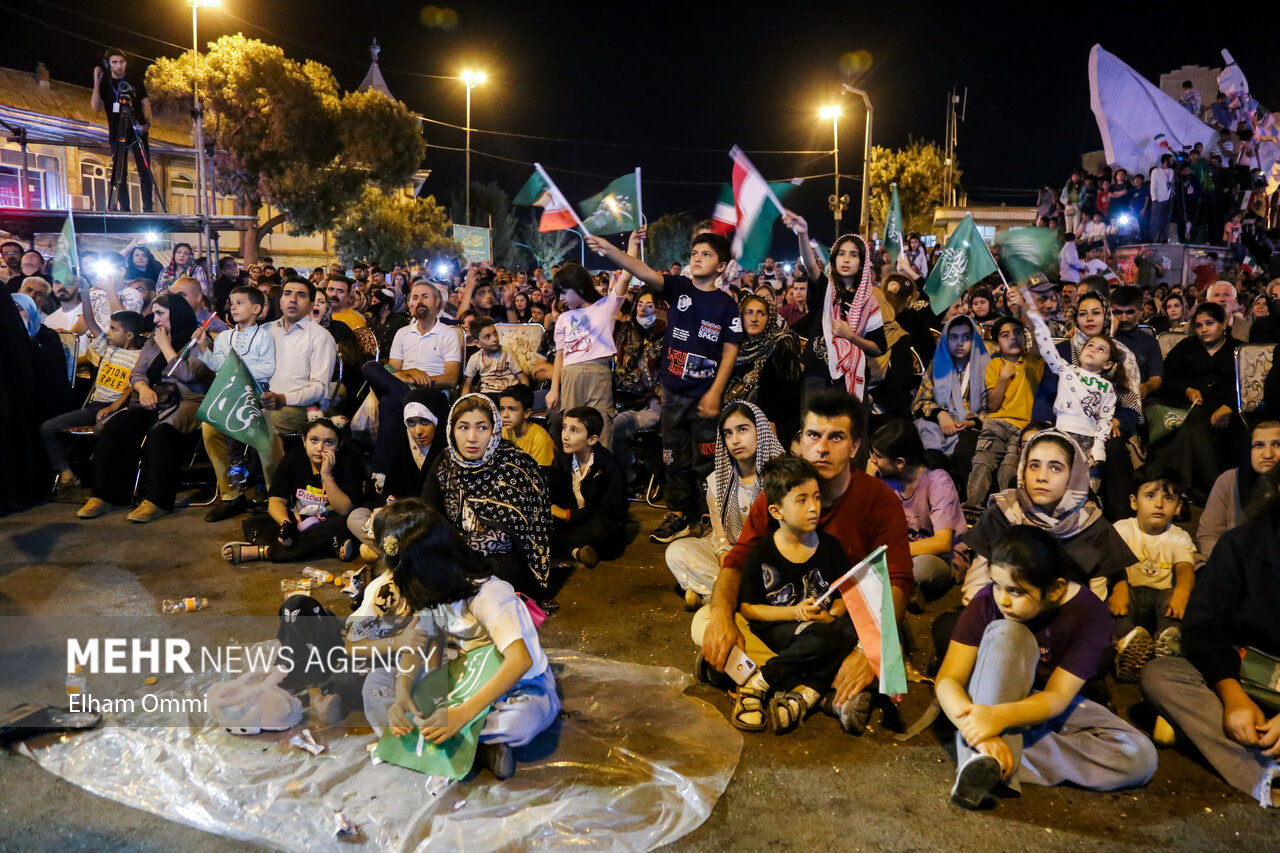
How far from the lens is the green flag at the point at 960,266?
301 inches

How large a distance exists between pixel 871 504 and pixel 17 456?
7129 millimetres

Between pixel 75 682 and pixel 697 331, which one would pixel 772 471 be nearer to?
pixel 697 331

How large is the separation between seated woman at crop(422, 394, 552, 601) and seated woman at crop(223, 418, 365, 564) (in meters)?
1.37

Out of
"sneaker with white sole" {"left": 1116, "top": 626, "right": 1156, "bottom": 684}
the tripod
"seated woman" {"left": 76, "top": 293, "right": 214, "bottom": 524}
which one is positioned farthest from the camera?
the tripod

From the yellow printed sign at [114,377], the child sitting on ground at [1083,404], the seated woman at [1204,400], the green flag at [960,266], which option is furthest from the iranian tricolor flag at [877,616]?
the yellow printed sign at [114,377]

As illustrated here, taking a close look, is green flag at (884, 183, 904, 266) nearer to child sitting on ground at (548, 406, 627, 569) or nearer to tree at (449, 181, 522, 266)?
child sitting on ground at (548, 406, 627, 569)

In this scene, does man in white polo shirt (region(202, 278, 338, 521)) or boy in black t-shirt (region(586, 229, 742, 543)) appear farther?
man in white polo shirt (region(202, 278, 338, 521))

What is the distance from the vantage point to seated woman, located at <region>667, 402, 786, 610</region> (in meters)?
5.22

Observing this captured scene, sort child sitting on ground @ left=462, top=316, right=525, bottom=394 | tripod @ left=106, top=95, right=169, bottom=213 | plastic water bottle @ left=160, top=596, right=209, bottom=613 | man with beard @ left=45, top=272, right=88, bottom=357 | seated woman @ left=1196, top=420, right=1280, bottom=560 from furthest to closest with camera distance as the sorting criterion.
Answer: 1. tripod @ left=106, top=95, right=169, bottom=213
2. man with beard @ left=45, top=272, right=88, bottom=357
3. child sitting on ground @ left=462, top=316, right=525, bottom=394
4. plastic water bottle @ left=160, top=596, right=209, bottom=613
5. seated woman @ left=1196, top=420, right=1280, bottom=560

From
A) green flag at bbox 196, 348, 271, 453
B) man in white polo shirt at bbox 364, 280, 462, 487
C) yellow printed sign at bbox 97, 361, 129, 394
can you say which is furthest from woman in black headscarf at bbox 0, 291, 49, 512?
man in white polo shirt at bbox 364, 280, 462, 487

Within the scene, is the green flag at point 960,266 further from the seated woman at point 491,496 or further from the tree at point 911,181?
the tree at point 911,181

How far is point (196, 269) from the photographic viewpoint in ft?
41.7

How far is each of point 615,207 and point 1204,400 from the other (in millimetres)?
5045

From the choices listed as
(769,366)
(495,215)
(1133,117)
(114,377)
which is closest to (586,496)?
(769,366)
